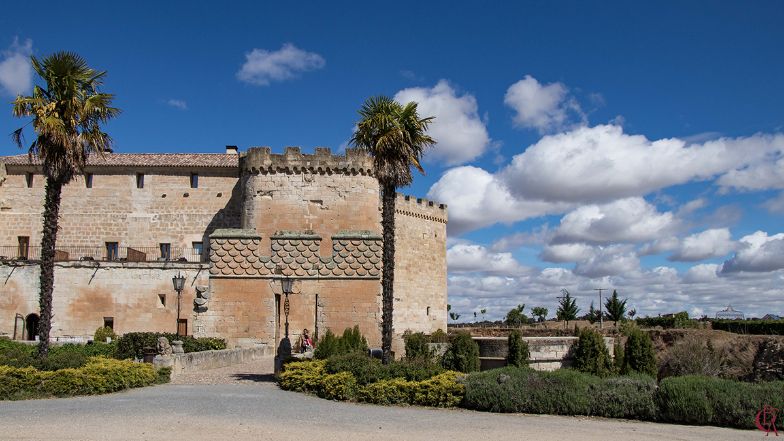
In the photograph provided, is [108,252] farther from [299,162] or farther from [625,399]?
[625,399]

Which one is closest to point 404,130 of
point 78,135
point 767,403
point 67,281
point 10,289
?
point 78,135

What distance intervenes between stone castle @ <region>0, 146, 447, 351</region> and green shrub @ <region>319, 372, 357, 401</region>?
7.73 metres

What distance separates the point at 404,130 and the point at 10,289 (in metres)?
20.8

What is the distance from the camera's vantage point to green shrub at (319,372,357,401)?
48.8ft

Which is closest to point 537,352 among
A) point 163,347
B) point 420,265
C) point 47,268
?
point 163,347

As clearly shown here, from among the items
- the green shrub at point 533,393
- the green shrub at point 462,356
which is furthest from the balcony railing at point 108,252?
the green shrub at point 533,393

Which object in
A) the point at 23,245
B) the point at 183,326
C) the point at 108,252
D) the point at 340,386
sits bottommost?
the point at 340,386

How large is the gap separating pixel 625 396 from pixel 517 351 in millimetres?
10129

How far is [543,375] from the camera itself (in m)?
13.8

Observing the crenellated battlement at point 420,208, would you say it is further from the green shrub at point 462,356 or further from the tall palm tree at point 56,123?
the tall palm tree at point 56,123

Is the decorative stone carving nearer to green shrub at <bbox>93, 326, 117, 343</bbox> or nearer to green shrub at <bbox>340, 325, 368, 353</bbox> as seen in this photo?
green shrub at <bbox>340, 325, 368, 353</bbox>

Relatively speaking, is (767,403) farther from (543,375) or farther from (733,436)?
(543,375)

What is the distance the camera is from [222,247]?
925 inches

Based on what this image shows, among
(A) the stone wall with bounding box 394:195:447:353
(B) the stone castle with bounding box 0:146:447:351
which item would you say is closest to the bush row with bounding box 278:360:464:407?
(B) the stone castle with bounding box 0:146:447:351
